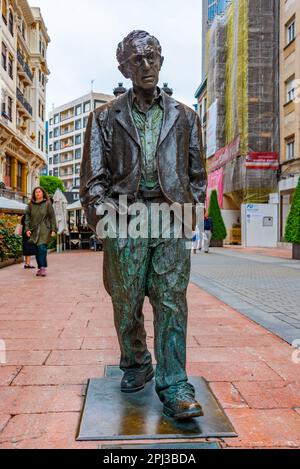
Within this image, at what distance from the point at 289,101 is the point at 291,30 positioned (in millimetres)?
3797

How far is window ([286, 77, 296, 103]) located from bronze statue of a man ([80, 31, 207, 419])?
23.8 m

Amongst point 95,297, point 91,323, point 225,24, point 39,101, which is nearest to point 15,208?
point 95,297

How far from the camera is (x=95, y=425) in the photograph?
7.87 feet

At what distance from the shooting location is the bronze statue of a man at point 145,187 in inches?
101

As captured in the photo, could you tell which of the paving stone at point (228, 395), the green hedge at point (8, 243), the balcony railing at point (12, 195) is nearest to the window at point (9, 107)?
the balcony railing at point (12, 195)

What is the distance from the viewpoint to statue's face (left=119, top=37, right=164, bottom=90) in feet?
8.49

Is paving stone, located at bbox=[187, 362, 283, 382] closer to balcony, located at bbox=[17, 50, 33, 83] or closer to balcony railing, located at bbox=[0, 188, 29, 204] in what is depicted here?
balcony railing, located at bbox=[0, 188, 29, 204]

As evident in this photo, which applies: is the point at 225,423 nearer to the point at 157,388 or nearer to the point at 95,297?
the point at 157,388

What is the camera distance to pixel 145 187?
2637mm

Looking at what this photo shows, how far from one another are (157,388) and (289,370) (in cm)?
132

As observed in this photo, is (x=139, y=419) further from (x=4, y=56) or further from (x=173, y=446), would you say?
(x=4, y=56)

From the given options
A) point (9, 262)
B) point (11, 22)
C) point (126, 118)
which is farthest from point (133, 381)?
point (11, 22)

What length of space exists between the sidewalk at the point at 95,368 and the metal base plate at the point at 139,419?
7 centimetres
